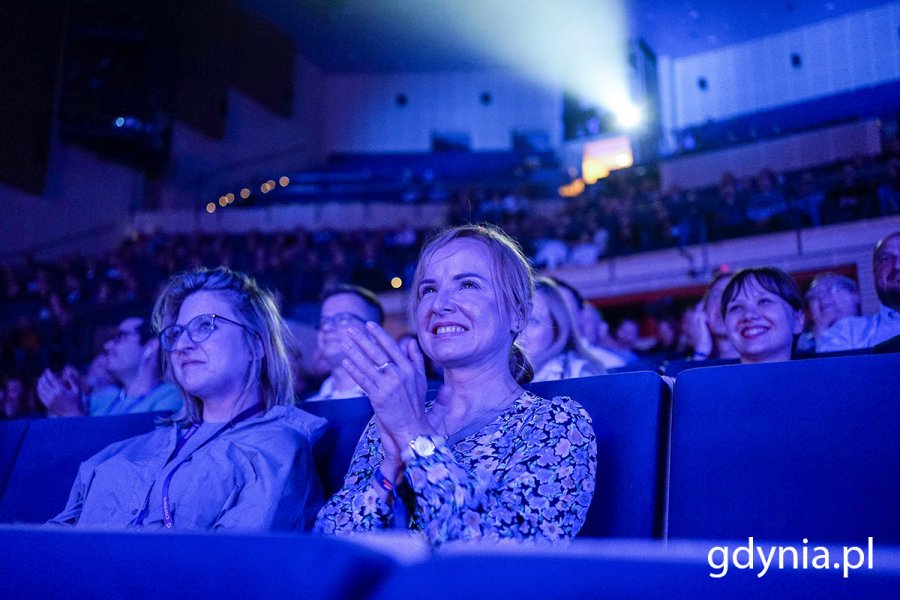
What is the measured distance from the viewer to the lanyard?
1.38m

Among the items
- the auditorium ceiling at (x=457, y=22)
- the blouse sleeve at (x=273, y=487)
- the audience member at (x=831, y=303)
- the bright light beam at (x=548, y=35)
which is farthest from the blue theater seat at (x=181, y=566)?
the bright light beam at (x=548, y=35)

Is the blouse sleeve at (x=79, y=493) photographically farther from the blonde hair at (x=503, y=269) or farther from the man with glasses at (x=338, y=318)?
the man with glasses at (x=338, y=318)

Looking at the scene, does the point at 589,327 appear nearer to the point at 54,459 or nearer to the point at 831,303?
the point at 831,303

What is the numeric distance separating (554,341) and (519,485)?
1426mm

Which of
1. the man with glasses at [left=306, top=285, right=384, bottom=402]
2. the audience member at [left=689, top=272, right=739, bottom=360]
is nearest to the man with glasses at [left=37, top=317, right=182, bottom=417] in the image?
the man with glasses at [left=306, top=285, right=384, bottom=402]

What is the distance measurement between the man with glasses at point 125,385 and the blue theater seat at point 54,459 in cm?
16

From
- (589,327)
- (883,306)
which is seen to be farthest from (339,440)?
(589,327)

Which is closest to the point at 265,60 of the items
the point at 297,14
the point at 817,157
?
the point at 297,14

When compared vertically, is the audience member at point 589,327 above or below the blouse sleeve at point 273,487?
above

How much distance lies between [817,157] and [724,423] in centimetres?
1032

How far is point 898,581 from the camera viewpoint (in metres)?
0.37

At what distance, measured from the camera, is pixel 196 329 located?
159cm

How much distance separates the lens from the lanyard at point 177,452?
1.38m

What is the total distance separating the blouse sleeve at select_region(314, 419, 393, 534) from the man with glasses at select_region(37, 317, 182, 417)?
3.01 ft
